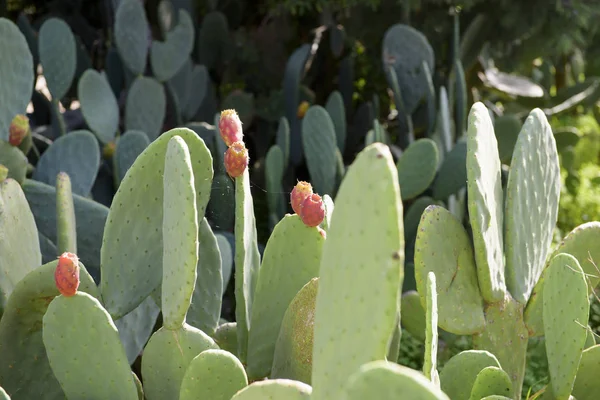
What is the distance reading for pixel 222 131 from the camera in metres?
1.32

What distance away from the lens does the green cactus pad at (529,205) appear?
5.24 feet

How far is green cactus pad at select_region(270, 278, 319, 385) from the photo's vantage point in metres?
1.29

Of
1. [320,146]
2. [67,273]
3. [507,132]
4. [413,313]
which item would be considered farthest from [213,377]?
[507,132]

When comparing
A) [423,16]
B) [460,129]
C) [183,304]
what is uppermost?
[183,304]

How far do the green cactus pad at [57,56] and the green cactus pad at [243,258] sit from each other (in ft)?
5.85

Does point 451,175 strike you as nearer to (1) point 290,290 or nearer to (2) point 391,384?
(1) point 290,290

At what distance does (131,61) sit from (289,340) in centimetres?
221

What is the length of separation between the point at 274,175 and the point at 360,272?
2149 mm

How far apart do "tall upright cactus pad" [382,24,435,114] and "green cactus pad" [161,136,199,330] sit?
93.5 inches

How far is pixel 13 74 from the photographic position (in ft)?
8.21

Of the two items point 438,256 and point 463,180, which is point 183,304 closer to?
point 438,256

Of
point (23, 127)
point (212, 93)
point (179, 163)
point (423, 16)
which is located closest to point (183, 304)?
point (179, 163)

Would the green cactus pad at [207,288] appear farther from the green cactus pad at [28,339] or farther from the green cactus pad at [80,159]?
the green cactus pad at [80,159]

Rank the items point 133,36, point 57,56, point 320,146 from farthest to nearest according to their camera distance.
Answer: point 133,36, point 57,56, point 320,146
